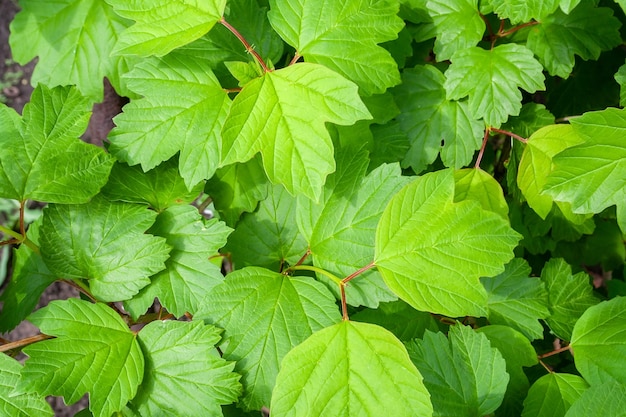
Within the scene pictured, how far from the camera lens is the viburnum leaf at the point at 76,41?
141 centimetres

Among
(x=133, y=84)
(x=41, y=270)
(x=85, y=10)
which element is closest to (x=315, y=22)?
(x=133, y=84)

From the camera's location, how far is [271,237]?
1.28 m

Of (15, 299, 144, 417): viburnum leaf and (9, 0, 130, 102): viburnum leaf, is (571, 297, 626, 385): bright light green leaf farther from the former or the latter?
(9, 0, 130, 102): viburnum leaf

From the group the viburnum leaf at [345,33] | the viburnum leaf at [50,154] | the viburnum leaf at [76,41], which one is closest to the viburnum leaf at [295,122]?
the viburnum leaf at [345,33]

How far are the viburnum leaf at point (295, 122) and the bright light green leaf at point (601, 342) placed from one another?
72cm

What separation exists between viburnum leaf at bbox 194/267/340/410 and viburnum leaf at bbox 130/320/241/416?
0.11 ft

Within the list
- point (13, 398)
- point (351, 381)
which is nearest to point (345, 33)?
point (351, 381)

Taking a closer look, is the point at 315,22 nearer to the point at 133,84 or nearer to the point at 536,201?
the point at 133,84

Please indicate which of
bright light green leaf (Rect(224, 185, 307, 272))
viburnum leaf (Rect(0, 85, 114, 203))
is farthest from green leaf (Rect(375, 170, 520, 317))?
viburnum leaf (Rect(0, 85, 114, 203))

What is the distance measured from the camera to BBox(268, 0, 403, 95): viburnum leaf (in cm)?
114

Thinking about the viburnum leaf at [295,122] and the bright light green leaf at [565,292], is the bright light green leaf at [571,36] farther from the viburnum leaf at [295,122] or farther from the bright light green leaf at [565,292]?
the viburnum leaf at [295,122]

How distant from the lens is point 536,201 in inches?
52.9

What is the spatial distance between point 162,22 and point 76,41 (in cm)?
46

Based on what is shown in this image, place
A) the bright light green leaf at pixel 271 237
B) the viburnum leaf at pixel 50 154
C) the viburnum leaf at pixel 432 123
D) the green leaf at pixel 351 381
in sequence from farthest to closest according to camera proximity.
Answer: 1. the viburnum leaf at pixel 432 123
2. the bright light green leaf at pixel 271 237
3. the viburnum leaf at pixel 50 154
4. the green leaf at pixel 351 381
